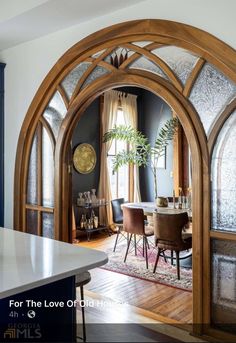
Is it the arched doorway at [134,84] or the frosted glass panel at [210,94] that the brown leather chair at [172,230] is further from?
the frosted glass panel at [210,94]

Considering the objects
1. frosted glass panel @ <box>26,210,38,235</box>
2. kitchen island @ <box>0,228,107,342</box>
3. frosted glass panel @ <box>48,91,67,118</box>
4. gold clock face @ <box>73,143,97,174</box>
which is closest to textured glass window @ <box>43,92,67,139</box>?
frosted glass panel @ <box>48,91,67,118</box>

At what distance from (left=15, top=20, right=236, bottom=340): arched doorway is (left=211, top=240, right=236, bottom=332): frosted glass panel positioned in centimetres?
5

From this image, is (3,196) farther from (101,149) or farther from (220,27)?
(220,27)

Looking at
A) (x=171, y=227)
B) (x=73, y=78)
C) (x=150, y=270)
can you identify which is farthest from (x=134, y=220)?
(x=73, y=78)

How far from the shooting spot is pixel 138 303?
3.48 metres

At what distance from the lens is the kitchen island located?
5.24ft

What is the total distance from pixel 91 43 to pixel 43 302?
2.64 meters

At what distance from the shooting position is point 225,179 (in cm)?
268

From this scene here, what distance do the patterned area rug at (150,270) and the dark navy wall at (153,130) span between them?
2.44 m

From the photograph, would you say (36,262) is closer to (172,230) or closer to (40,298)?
(40,298)

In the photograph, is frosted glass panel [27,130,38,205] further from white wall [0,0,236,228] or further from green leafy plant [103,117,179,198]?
green leafy plant [103,117,179,198]

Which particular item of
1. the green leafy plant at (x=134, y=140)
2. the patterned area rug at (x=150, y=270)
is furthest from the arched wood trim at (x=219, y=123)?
the green leafy plant at (x=134, y=140)

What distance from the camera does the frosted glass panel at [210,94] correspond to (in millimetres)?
2641

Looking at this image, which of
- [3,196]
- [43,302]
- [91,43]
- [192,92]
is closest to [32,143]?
[3,196]
